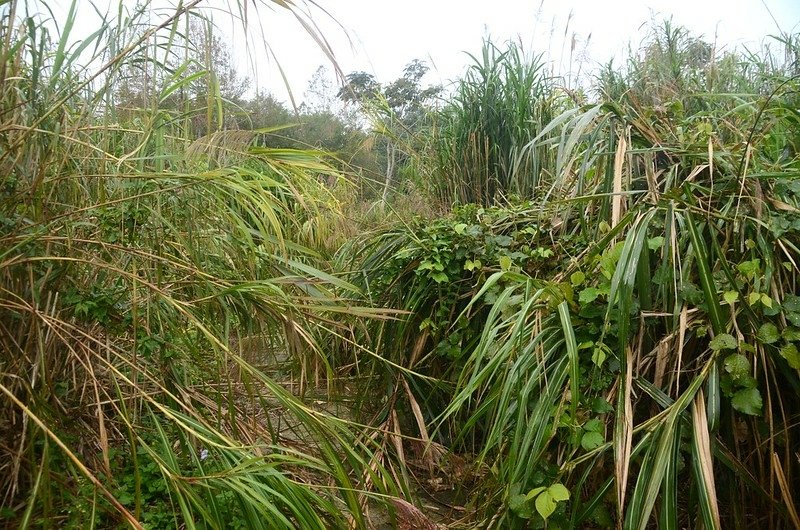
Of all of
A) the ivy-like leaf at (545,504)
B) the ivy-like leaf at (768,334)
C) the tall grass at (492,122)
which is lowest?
the ivy-like leaf at (545,504)

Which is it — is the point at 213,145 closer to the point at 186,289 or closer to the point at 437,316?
the point at 186,289

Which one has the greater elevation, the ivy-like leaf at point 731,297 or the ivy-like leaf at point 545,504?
the ivy-like leaf at point 731,297

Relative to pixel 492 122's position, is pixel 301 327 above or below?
below

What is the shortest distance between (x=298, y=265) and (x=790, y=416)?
135 centimetres

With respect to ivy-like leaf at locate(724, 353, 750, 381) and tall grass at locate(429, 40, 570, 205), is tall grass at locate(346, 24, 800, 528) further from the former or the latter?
tall grass at locate(429, 40, 570, 205)

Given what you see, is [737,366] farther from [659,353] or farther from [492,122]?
[492,122]

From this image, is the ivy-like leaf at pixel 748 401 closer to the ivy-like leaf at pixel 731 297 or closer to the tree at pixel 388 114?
the ivy-like leaf at pixel 731 297

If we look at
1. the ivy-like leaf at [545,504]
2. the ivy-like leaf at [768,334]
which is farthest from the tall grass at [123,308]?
the ivy-like leaf at [768,334]

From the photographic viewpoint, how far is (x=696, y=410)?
58.1 inches

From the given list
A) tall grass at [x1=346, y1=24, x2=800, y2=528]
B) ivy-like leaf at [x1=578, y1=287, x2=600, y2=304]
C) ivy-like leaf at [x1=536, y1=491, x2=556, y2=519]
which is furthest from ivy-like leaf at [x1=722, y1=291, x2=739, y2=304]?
ivy-like leaf at [x1=536, y1=491, x2=556, y2=519]

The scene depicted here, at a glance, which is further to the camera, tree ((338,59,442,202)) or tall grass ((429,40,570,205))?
tall grass ((429,40,570,205))

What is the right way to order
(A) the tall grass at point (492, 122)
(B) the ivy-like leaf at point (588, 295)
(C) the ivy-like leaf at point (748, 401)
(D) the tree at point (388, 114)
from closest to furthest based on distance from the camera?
1. (C) the ivy-like leaf at point (748, 401)
2. (B) the ivy-like leaf at point (588, 295)
3. (D) the tree at point (388, 114)
4. (A) the tall grass at point (492, 122)

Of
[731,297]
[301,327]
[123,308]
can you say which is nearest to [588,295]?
[731,297]

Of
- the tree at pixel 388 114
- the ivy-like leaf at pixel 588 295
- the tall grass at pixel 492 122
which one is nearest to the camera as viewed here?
the ivy-like leaf at pixel 588 295
